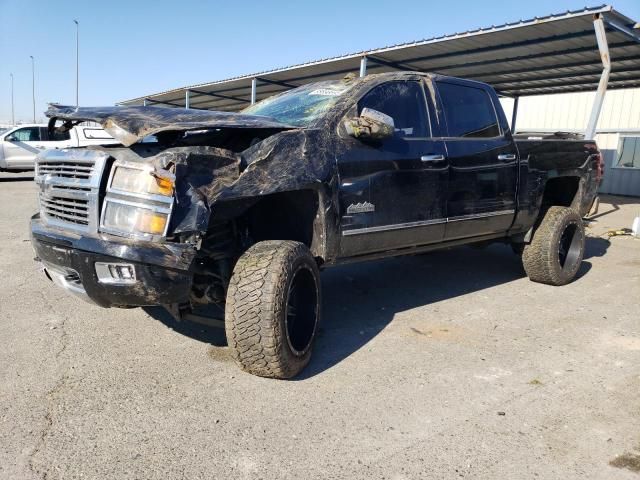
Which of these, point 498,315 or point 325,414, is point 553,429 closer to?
point 325,414

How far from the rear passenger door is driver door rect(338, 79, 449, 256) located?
0.19 metres

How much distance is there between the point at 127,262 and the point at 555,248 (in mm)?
4375

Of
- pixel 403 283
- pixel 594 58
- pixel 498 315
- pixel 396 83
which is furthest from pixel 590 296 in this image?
pixel 594 58

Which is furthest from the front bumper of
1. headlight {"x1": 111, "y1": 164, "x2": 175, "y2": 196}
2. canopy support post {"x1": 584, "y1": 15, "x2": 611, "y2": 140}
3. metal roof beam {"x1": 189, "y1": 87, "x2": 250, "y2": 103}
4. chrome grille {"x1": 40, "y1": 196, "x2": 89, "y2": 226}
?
metal roof beam {"x1": 189, "y1": 87, "x2": 250, "y2": 103}

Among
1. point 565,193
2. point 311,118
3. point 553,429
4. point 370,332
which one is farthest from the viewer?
point 565,193

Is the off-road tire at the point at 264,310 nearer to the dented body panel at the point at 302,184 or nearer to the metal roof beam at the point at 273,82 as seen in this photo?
the dented body panel at the point at 302,184

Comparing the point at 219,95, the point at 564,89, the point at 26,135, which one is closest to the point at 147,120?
the point at 564,89

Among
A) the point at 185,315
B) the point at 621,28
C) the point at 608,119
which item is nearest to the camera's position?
the point at 185,315

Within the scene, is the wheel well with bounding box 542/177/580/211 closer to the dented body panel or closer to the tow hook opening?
the dented body panel

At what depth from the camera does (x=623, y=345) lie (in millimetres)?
4066

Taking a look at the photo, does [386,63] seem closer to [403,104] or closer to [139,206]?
[403,104]

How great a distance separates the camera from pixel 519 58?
12359mm

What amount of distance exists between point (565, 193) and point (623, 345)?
2647mm

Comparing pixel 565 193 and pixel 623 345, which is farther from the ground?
pixel 565 193
